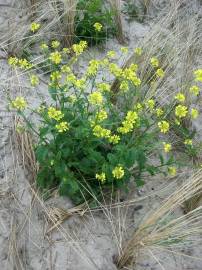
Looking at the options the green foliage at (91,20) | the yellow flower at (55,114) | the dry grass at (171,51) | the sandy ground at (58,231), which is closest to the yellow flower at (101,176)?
the sandy ground at (58,231)

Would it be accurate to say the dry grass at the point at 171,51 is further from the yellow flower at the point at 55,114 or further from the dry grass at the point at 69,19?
the yellow flower at the point at 55,114

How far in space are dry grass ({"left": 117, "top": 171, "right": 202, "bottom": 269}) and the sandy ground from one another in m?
0.08

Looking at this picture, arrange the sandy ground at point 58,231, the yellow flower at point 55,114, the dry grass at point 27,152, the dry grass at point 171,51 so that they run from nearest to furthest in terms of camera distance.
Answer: the yellow flower at point 55,114, the sandy ground at point 58,231, the dry grass at point 27,152, the dry grass at point 171,51

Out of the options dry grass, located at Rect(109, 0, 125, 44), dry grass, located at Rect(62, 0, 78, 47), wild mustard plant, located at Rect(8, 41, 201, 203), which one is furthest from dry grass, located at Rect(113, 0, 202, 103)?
wild mustard plant, located at Rect(8, 41, 201, 203)

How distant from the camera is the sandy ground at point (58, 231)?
2.09 metres

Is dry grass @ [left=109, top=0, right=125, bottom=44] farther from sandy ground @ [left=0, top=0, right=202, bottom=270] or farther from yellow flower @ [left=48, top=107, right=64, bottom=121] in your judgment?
yellow flower @ [left=48, top=107, right=64, bottom=121]

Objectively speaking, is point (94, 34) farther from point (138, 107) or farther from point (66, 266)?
point (66, 266)

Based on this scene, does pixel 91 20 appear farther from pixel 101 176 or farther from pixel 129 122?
pixel 101 176

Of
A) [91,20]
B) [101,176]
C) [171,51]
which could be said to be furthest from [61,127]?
[91,20]

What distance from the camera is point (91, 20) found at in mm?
3221

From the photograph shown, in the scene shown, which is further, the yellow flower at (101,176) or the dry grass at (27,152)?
the dry grass at (27,152)

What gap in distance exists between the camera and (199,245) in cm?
225

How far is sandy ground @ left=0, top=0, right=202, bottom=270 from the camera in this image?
2.09 meters

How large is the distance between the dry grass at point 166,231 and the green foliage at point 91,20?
1412mm
